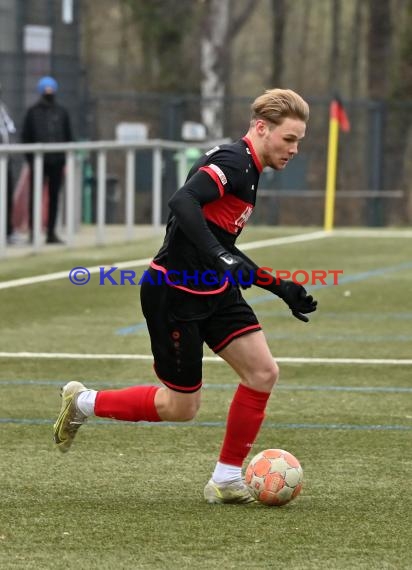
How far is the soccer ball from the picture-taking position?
6.39 m

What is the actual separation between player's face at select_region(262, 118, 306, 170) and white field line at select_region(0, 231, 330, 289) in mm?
8866

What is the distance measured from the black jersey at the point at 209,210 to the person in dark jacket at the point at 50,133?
12.6 meters

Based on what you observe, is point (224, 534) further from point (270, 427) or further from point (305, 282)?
point (305, 282)

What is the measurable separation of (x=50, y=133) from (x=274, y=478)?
1346 centimetres

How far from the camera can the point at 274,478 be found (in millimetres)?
6422

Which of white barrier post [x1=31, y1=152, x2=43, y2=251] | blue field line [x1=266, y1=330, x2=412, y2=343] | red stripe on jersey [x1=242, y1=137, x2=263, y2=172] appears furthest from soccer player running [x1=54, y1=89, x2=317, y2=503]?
white barrier post [x1=31, y1=152, x2=43, y2=251]

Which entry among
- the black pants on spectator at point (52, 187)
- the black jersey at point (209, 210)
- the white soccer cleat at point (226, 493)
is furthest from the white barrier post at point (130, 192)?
the white soccer cleat at point (226, 493)

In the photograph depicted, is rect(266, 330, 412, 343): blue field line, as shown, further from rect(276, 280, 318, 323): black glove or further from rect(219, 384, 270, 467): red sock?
rect(276, 280, 318, 323): black glove

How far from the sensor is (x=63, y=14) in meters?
23.3

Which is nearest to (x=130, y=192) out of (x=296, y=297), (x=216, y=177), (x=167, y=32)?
(x=216, y=177)

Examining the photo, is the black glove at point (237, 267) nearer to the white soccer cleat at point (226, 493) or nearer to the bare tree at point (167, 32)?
the white soccer cleat at point (226, 493)

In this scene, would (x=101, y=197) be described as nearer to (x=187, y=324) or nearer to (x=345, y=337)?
(x=345, y=337)

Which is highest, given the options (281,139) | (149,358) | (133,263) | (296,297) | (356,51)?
(281,139)

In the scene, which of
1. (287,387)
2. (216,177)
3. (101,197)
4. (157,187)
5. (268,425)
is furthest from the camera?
(157,187)
